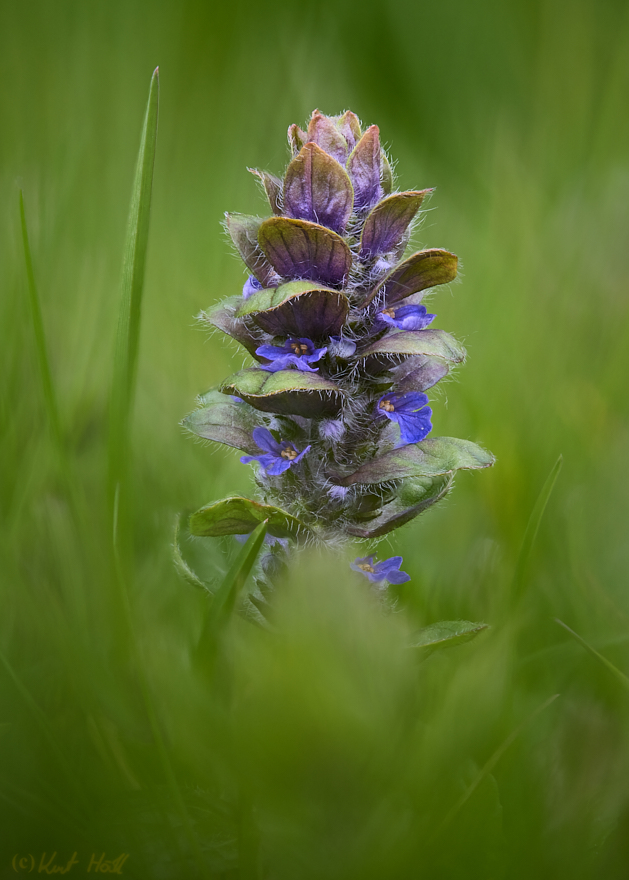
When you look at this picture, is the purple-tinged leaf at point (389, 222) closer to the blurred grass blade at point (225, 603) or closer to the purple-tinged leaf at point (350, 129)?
the purple-tinged leaf at point (350, 129)

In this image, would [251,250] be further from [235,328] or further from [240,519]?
[240,519]

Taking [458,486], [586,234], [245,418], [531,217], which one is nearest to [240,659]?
[245,418]

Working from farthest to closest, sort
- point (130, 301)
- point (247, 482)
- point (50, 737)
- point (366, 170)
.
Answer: point (247, 482) < point (366, 170) < point (130, 301) < point (50, 737)

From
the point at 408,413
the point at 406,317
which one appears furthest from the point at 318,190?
the point at 408,413

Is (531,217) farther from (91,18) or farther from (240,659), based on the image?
(240,659)
